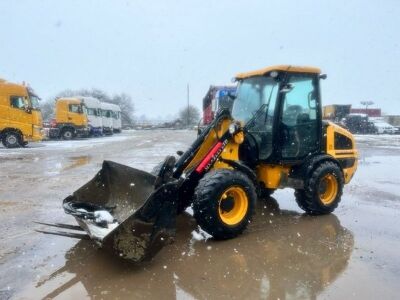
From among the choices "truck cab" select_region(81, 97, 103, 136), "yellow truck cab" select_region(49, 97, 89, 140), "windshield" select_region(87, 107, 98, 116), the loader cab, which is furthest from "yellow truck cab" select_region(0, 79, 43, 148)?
the loader cab

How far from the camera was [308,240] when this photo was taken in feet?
16.7

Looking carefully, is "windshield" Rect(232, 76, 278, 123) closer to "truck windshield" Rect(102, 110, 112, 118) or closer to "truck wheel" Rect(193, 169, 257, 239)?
"truck wheel" Rect(193, 169, 257, 239)

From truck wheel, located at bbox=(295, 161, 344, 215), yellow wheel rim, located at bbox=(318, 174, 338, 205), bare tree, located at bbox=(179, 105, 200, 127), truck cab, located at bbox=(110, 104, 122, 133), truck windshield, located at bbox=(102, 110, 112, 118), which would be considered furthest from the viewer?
bare tree, located at bbox=(179, 105, 200, 127)

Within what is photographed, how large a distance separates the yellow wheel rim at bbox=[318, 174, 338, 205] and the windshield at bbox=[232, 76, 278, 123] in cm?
153

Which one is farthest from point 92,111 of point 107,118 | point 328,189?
point 328,189

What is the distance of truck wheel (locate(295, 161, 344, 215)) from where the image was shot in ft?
19.8

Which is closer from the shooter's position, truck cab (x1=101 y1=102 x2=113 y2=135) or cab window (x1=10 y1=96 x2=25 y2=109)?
cab window (x1=10 y1=96 x2=25 y2=109)

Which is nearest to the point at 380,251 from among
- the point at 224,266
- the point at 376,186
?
the point at 224,266

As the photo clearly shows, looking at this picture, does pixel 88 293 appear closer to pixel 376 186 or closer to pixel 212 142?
pixel 212 142

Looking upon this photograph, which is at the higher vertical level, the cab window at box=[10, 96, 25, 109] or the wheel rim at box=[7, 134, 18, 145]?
the cab window at box=[10, 96, 25, 109]

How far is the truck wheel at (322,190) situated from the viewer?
604 centimetres

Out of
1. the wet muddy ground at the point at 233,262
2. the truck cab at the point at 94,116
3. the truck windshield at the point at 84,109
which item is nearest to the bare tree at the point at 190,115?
the truck cab at the point at 94,116

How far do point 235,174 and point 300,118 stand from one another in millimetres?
1764

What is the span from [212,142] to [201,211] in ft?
3.66
